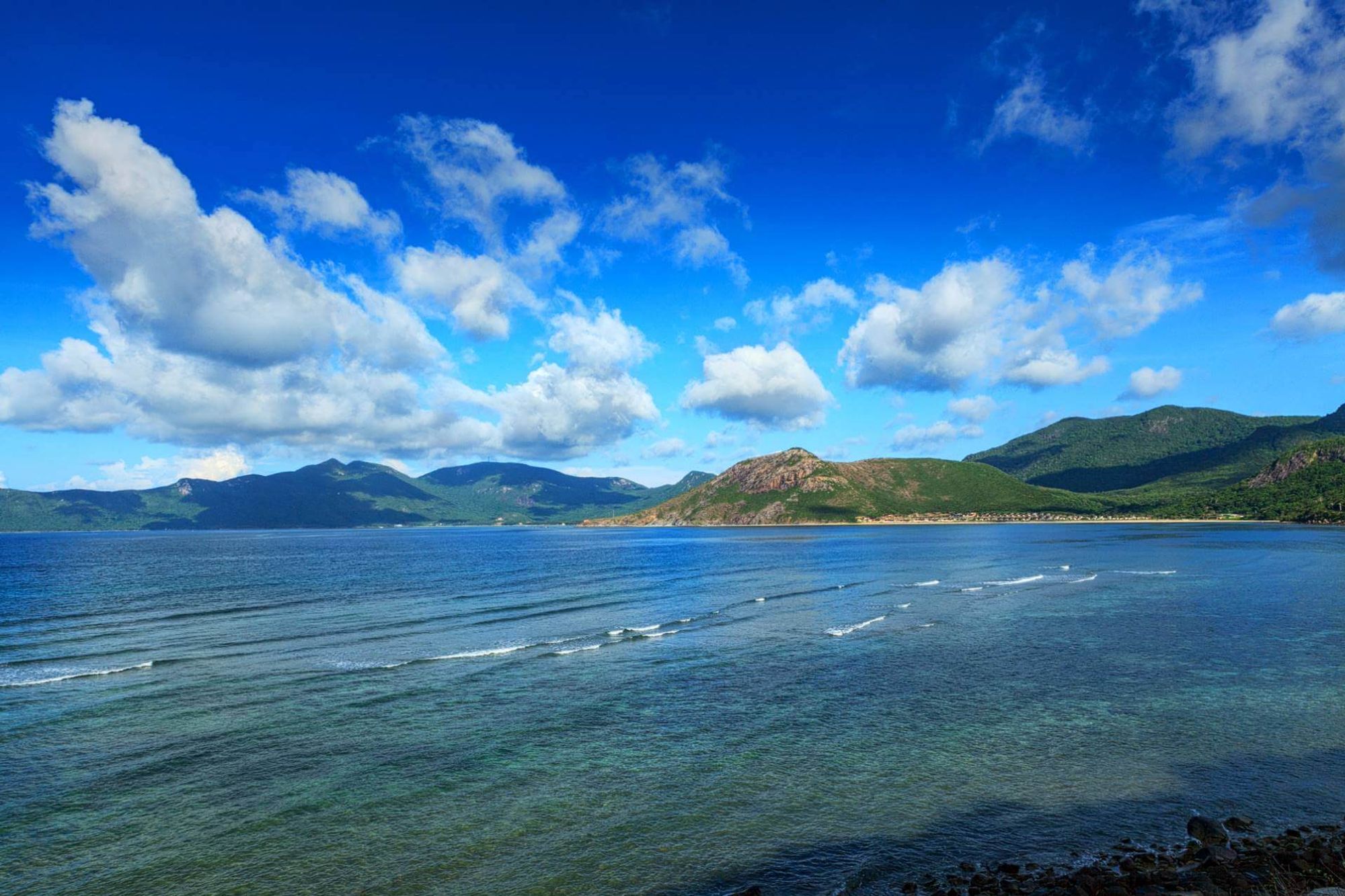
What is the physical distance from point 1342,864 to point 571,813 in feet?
77.0

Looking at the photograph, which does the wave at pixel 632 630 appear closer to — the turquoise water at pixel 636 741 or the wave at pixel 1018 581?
the turquoise water at pixel 636 741

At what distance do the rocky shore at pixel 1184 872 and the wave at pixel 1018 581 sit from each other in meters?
74.8

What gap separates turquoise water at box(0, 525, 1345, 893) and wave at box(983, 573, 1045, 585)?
23.4m

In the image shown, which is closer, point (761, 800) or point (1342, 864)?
point (1342, 864)

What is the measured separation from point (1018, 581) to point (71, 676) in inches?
4027

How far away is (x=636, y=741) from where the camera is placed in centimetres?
3206

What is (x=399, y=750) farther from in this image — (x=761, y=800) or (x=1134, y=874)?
(x=1134, y=874)

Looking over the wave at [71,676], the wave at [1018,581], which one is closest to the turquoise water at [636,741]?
the wave at [71,676]

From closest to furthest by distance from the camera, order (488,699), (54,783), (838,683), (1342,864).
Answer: (1342,864) → (54,783) → (488,699) → (838,683)

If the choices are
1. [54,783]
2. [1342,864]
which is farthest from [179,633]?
[1342,864]

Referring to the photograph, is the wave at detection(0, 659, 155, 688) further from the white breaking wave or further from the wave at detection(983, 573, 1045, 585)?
the wave at detection(983, 573, 1045, 585)

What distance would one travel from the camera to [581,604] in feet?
254

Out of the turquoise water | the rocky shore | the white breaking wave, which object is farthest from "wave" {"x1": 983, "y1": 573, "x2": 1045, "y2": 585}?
the rocky shore

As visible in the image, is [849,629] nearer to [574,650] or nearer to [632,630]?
[632,630]
